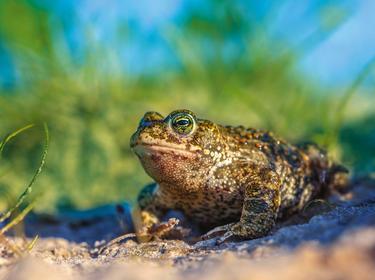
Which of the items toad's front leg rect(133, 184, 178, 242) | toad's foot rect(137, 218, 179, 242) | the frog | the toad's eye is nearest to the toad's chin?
the frog

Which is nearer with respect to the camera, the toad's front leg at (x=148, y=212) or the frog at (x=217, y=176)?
the frog at (x=217, y=176)

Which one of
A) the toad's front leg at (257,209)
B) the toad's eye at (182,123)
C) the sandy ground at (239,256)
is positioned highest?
the toad's eye at (182,123)

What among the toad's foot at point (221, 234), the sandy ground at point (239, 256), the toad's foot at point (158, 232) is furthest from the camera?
the toad's foot at point (158, 232)

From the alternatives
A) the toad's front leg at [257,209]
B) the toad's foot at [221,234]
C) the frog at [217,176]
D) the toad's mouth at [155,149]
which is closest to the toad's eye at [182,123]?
the frog at [217,176]

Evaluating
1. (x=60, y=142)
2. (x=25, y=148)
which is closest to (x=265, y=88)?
(x=60, y=142)

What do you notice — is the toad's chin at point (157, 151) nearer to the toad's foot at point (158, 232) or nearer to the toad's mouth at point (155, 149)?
the toad's mouth at point (155, 149)

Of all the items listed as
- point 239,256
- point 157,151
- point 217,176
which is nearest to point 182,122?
point 157,151

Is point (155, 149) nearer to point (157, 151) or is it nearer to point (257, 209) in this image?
point (157, 151)
